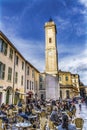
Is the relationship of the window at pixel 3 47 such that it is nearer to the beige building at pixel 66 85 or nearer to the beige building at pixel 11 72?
the beige building at pixel 11 72

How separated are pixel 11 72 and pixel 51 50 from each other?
52.5ft

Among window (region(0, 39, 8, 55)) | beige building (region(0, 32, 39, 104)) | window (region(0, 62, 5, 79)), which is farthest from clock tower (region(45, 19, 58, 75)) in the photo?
window (region(0, 62, 5, 79))

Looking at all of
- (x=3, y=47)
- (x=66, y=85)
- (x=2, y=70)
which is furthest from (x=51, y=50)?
(x=2, y=70)

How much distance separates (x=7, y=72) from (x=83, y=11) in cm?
1422

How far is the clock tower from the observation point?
32.2 metres

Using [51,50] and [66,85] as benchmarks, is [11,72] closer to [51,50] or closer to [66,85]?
[51,50]

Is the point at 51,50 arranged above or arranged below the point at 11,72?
above

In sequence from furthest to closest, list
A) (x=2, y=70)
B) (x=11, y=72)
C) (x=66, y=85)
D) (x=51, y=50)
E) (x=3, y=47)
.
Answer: (x=66, y=85), (x=51, y=50), (x=11, y=72), (x=3, y=47), (x=2, y=70)

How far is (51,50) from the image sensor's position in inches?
1324

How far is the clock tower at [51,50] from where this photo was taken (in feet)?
106

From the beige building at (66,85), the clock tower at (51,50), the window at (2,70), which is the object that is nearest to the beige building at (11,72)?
the window at (2,70)

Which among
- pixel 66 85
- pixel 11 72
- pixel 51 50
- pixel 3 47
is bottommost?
pixel 66 85

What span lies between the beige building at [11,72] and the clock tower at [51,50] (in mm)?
8446

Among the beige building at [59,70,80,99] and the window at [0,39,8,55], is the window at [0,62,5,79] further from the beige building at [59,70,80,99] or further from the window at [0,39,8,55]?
the beige building at [59,70,80,99]
